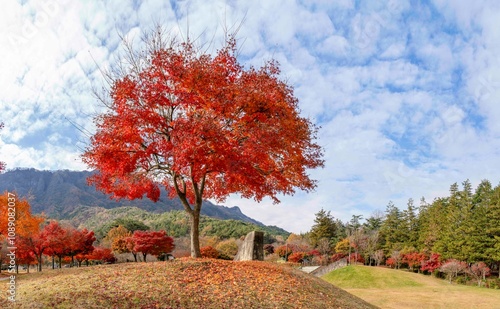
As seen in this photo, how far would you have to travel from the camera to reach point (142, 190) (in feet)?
53.5

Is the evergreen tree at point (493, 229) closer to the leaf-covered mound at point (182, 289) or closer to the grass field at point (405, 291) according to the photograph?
the grass field at point (405, 291)

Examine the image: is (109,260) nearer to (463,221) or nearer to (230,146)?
(230,146)

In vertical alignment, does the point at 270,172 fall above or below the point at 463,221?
above

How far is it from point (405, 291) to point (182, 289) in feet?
88.1

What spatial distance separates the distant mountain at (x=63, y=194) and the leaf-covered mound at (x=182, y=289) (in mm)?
120280

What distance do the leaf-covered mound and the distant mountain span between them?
395 ft

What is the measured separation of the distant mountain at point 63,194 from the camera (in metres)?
137

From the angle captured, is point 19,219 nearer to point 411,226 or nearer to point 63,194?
point 411,226

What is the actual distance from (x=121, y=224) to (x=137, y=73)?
45093 mm

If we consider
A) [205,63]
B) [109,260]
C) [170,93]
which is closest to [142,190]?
[170,93]

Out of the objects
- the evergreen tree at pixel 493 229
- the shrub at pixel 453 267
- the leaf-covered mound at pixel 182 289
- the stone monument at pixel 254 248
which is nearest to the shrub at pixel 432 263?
the shrub at pixel 453 267

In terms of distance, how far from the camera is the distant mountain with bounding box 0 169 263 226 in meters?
137

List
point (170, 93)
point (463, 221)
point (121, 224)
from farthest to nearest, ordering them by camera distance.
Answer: point (121, 224) → point (463, 221) → point (170, 93)

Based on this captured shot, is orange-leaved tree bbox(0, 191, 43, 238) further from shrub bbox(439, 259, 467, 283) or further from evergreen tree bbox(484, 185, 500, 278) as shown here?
evergreen tree bbox(484, 185, 500, 278)
